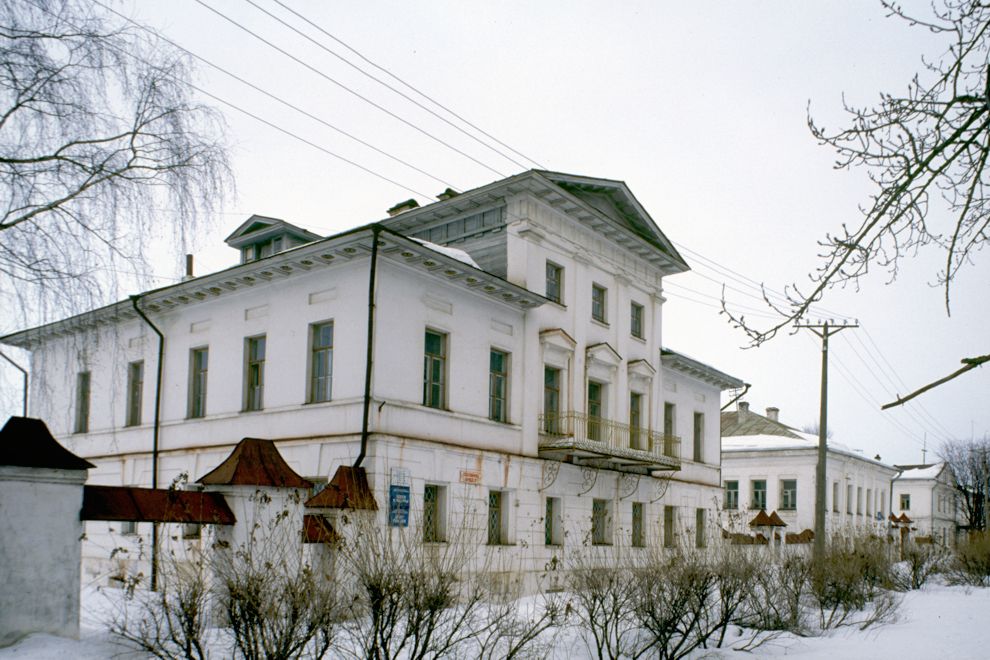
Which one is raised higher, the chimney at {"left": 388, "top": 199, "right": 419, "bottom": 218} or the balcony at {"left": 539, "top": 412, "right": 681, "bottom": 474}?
the chimney at {"left": 388, "top": 199, "right": 419, "bottom": 218}

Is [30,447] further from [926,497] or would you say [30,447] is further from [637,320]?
[926,497]

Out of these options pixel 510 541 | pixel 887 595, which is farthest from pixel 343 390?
pixel 887 595

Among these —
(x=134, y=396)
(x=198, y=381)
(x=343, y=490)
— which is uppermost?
(x=198, y=381)

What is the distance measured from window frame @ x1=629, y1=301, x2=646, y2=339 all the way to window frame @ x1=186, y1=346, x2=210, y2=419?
1292 centimetres

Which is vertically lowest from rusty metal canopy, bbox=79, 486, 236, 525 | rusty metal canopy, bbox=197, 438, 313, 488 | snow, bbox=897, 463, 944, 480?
snow, bbox=897, 463, 944, 480

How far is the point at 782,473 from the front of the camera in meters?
48.9

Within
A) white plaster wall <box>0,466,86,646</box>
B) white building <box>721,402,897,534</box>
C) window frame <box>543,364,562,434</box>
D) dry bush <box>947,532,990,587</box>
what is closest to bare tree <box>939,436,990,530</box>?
white building <box>721,402,897,534</box>

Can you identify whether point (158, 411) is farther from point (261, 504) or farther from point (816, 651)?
point (816, 651)

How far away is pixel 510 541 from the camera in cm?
2177

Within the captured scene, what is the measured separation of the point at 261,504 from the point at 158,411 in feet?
37.6

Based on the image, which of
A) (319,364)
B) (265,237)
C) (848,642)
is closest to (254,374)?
(319,364)

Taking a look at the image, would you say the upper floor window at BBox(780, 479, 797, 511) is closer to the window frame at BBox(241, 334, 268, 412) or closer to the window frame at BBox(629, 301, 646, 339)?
the window frame at BBox(629, 301, 646, 339)

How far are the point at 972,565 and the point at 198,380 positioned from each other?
2500 cm

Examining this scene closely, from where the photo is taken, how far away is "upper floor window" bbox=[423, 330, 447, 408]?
66.5ft
